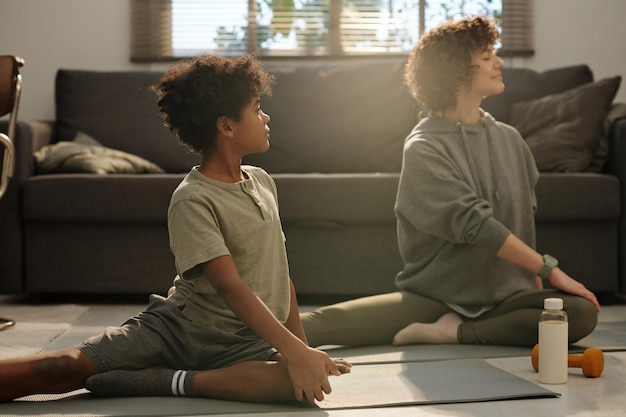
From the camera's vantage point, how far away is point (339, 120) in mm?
3877

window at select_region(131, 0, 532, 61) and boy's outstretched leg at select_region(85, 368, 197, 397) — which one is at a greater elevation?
window at select_region(131, 0, 532, 61)

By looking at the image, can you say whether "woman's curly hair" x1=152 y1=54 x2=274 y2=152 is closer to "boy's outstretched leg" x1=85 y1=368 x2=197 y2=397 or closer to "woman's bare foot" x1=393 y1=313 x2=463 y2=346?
"boy's outstretched leg" x1=85 y1=368 x2=197 y2=397

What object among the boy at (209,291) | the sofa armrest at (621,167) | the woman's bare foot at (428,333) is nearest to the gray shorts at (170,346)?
the boy at (209,291)

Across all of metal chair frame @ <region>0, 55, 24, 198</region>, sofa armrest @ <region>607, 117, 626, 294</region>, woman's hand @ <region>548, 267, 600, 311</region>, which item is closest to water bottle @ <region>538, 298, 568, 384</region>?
woman's hand @ <region>548, 267, 600, 311</region>

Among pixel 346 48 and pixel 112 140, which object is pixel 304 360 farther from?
pixel 346 48

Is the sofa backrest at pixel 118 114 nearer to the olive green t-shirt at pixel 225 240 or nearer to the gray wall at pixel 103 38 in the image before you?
the gray wall at pixel 103 38

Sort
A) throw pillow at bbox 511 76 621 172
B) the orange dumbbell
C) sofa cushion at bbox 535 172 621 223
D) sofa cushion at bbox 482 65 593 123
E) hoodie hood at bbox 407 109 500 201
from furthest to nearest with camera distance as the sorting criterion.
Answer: sofa cushion at bbox 482 65 593 123, throw pillow at bbox 511 76 621 172, sofa cushion at bbox 535 172 621 223, hoodie hood at bbox 407 109 500 201, the orange dumbbell

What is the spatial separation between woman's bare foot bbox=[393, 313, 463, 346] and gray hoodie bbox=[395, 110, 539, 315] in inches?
2.8

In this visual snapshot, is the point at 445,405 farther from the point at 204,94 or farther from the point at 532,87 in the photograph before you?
the point at 532,87

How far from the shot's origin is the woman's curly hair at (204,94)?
191cm

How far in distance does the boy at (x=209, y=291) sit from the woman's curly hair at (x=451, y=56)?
0.72m

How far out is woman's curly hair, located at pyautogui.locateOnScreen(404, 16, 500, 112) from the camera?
2533mm

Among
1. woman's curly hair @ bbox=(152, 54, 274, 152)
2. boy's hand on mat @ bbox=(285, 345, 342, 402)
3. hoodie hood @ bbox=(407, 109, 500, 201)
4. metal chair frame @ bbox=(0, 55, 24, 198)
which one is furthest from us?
metal chair frame @ bbox=(0, 55, 24, 198)

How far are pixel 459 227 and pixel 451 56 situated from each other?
49 cm
